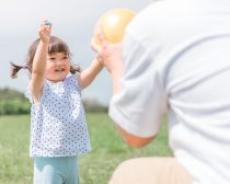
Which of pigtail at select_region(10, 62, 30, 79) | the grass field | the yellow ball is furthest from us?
the grass field

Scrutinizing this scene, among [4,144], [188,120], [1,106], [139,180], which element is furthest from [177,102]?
[1,106]

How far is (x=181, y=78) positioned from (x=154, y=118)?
0.11 meters

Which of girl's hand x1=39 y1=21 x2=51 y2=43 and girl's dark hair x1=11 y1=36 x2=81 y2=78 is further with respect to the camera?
girl's dark hair x1=11 y1=36 x2=81 y2=78

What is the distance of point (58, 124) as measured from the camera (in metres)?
3.49

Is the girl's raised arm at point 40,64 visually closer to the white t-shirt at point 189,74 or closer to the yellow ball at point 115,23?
the yellow ball at point 115,23

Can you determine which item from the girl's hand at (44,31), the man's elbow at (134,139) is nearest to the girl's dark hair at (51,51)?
the girl's hand at (44,31)

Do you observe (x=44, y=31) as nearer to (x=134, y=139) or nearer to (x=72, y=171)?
(x=72, y=171)

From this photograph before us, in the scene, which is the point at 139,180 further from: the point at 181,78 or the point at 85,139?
the point at 181,78

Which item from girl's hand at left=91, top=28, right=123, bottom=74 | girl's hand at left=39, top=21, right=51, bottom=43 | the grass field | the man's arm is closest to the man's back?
girl's hand at left=91, top=28, right=123, bottom=74

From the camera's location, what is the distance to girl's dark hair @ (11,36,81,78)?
3609 mm

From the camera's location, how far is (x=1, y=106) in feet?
37.4

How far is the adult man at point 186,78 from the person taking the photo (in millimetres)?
1322

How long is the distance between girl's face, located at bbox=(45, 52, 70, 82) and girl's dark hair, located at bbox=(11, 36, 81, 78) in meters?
0.02

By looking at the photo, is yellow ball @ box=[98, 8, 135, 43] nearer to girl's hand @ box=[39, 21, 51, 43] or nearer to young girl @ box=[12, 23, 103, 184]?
girl's hand @ box=[39, 21, 51, 43]
